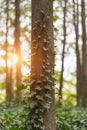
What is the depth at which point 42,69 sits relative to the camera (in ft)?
19.5

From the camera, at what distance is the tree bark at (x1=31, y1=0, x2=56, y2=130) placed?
5.95 m

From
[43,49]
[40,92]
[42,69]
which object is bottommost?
[40,92]

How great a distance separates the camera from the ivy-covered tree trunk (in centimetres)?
590

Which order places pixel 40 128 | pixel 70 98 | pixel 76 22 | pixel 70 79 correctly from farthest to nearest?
1. pixel 70 79
2. pixel 70 98
3. pixel 76 22
4. pixel 40 128

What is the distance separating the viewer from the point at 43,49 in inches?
236

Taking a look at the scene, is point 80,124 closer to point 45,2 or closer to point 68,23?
point 45,2

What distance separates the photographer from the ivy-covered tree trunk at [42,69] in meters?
5.90

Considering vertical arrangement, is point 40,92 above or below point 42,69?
below

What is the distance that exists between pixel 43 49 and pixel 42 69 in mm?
354

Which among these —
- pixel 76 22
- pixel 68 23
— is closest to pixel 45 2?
pixel 76 22

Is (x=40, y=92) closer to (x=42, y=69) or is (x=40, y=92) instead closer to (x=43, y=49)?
(x=42, y=69)

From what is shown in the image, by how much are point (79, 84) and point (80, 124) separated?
11.2 m

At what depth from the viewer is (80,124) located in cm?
827

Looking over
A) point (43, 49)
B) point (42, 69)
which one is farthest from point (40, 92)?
point (43, 49)
